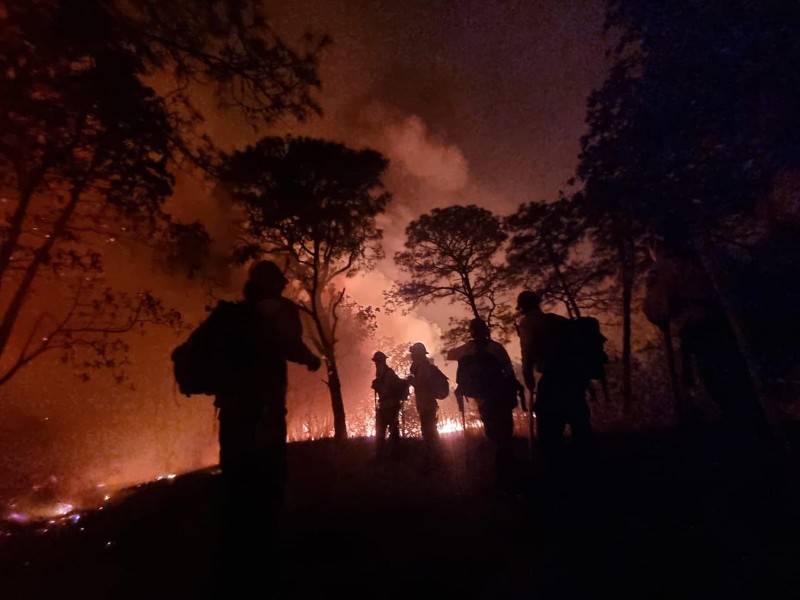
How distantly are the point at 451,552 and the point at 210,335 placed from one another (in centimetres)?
268

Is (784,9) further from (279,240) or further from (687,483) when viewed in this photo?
(279,240)

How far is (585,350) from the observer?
4.35m

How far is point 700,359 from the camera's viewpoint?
5.11 m

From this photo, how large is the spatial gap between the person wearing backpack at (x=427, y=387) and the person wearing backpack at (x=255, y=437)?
221 inches

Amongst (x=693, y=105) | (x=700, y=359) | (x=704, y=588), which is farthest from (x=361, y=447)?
(x=693, y=105)

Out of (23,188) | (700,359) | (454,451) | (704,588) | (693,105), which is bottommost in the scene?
(704,588)

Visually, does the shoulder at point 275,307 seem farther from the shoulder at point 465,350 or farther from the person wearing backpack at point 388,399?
the person wearing backpack at point 388,399

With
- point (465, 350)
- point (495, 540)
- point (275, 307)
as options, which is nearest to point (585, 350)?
point (465, 350)

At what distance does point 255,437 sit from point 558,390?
123 inches

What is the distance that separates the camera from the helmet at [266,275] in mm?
3344

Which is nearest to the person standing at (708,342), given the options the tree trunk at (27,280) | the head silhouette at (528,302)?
the head silhouette at (528,302)

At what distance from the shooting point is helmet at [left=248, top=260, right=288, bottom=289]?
3.34 meters

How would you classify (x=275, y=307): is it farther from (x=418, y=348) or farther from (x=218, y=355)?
(x=418, y=348)

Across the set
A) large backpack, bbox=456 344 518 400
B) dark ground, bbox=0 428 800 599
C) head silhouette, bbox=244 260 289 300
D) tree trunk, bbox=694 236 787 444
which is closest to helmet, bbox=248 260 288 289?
head silhouette, bbox=244 260 289 300
